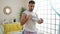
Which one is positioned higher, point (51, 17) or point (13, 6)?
point (13, 6)

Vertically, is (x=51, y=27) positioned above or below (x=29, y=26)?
below

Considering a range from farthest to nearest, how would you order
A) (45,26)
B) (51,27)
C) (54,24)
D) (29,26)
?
1. (45,26)
2. (51,27)
3. (54,24)
4. (29,26)

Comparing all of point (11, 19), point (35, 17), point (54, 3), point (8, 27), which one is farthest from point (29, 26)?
point (11, 19)

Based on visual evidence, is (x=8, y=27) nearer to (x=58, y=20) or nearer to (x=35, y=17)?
(x=58, y=20)

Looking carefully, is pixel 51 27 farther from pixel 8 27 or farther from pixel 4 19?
pixel 4 19

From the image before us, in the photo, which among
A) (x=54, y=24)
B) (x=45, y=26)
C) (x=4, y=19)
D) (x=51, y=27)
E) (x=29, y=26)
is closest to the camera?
(x=29, y=26)

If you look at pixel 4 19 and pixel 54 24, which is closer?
pixel 54 24

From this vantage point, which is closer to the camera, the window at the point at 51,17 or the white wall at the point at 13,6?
the window at the point at 51,17

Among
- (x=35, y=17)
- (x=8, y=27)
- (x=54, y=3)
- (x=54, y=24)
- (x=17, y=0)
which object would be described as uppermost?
(x=17, y=0)

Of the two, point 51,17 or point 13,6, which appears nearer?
point 51,17

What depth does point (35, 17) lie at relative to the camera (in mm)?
1778

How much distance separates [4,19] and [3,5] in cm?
81

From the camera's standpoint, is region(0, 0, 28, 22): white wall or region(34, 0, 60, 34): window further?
region(0, 0, 28, 22): white wall

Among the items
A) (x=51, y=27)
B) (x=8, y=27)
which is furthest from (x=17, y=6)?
(x=51, y=27)
